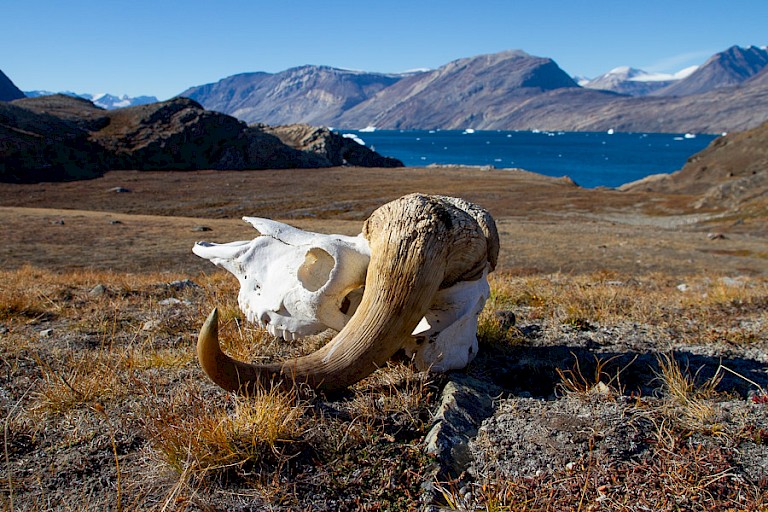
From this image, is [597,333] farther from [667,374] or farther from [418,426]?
[418,426]

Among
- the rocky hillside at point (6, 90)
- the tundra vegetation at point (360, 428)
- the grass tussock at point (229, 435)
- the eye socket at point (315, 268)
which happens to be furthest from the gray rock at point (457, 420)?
the rocky hillside at point (6, 90)

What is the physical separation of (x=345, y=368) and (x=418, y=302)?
63cm

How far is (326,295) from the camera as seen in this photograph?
388cm

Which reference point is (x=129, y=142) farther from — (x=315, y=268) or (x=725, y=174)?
(x=315, y=268)

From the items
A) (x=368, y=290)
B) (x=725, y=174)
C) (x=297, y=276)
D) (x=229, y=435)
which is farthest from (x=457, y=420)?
(x=725, y=174)

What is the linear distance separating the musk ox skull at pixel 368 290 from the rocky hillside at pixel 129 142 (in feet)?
158

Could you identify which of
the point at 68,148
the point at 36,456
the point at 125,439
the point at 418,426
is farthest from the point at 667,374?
the point at 68,148

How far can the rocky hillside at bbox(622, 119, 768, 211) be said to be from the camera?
131 ft

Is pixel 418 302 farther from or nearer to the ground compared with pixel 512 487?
farther from the ground

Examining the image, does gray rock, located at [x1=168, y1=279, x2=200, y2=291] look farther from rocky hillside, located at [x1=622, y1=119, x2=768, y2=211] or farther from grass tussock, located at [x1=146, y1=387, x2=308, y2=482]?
rocky hillside, located at [x1=622, y1=119, x2=768, y2=211]

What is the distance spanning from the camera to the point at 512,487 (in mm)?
2793

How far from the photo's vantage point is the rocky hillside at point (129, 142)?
156ft

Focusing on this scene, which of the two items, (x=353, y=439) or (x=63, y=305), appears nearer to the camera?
(x=353, y=439)

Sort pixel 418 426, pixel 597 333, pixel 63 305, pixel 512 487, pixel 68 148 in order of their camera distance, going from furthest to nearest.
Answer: pixel 68 148
pixel 63 305
pixel 597 333
pixel 418 426
pixel 512 487
